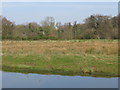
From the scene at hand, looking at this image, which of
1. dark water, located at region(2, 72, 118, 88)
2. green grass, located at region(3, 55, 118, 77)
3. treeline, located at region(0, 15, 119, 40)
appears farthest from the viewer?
treeline, located at region(0, 15, 119, 40)

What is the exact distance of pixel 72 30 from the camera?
7081cm

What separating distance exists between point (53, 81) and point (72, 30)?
56.3 m

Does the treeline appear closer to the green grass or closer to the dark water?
the green grass

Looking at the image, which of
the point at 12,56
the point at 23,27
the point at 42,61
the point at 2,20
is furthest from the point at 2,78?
the point at 23,27

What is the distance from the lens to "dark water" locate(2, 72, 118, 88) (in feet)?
45.5

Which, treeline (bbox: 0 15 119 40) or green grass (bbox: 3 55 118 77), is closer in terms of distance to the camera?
green grass (bbox: 3 55 118 77)

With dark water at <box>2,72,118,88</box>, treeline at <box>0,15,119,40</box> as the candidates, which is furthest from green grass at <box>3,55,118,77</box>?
treeline at <box>0,15,119,40</box>

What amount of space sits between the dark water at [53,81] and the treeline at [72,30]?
137ft

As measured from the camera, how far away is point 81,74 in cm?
1684

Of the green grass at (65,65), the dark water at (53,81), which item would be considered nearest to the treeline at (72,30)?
the green grass at (65,65)

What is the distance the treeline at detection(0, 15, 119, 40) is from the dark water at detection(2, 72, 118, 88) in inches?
1645

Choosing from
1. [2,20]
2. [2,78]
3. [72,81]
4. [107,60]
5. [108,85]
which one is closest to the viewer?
[108,85]

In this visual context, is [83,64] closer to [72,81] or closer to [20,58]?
[72,81]

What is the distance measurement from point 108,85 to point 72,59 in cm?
592
